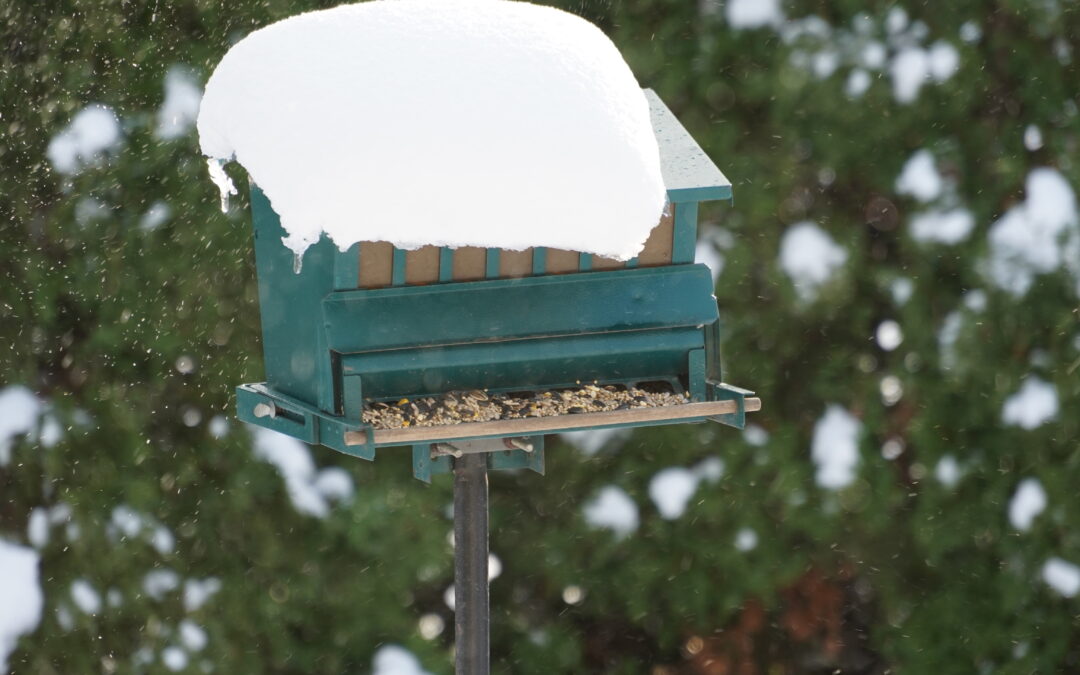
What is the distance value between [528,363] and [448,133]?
2.06 ft

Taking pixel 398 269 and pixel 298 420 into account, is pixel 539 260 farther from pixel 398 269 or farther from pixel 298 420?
pixel 298 420

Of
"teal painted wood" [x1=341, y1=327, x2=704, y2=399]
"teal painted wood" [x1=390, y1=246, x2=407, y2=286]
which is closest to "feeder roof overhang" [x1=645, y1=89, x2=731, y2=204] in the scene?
"teal painted wood" [x1=341, y1=327, x2=704, y2=399]

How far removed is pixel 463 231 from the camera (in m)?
2.75

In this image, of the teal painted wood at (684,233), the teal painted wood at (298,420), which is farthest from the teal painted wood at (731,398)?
the teal painted wood at (298,420)

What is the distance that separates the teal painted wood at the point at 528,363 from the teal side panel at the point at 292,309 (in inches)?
3.8

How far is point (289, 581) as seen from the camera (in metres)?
4.77

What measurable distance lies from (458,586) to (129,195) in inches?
79.5

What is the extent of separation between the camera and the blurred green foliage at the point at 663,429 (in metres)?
4.61

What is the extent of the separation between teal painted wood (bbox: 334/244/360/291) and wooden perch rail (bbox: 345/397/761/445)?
332 mm

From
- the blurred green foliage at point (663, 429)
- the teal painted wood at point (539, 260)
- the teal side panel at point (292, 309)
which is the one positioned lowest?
the blurred green foliage at point (663, 429)

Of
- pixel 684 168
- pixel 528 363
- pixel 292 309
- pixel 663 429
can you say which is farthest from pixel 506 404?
pixel 663 429

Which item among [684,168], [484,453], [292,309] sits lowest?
[484,453]

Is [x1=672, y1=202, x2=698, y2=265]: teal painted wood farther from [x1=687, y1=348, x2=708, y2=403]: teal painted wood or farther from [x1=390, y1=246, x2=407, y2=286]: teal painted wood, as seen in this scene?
[x1=390, y1=246, x2=407, y2=286]: teal painted wood

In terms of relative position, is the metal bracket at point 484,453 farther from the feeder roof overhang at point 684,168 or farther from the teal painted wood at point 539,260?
the feeder roof overhang at point 684,168
